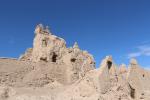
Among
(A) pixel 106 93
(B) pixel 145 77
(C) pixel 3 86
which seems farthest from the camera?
(B) pixel 145 77

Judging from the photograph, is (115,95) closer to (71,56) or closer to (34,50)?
(71,56)

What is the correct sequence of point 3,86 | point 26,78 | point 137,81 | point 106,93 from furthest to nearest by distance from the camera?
point 137,81, point 26,78, point 3,86, point 106,93

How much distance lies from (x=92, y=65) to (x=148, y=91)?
20.2 feet

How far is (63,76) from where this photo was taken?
3147cm

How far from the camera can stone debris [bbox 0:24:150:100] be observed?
79.7 feet

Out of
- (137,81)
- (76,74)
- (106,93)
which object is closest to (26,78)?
(76,74)

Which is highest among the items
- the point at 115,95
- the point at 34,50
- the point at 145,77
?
the point at 34,50

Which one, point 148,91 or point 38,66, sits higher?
point 38,66

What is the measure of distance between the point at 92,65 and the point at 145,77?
218 inches

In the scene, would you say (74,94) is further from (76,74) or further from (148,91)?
(148,91)

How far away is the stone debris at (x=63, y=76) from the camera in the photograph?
79.7 ft

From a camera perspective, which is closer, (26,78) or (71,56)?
(26,78)

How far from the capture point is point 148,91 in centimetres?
3180

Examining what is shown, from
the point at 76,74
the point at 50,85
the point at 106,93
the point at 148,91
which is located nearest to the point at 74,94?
the point at 106,93
